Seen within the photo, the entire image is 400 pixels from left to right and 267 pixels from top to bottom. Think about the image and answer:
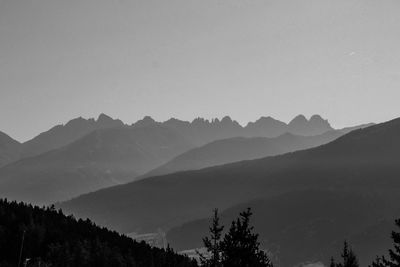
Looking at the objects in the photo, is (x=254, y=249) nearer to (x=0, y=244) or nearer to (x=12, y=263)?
(x=12, y=263)

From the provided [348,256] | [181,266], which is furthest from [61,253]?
[348,256]

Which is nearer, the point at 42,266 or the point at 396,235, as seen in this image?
the point at 396,235

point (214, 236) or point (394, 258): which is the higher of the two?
point (214, 236)

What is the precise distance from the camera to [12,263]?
598 ft

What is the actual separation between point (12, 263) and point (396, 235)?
5875 inches

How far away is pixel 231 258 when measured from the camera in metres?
50.0

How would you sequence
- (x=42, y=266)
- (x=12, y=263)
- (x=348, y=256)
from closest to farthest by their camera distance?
(x=348, y=256), (x=42, y=266), (x=12, y=263)

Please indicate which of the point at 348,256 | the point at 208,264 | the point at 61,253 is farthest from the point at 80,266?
the point at 208,264

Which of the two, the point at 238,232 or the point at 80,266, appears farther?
the point at 80,266

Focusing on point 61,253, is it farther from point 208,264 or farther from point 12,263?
point 208,264

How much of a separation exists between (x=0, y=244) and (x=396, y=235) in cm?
16824

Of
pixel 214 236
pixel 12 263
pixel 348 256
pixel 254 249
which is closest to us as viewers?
pixel 254 249

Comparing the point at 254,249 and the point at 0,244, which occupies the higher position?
the point at 0,244

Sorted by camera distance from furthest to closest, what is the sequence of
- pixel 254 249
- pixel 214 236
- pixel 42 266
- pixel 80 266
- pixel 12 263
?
pixel 80 266 → pixel 12 263 → pixel 42 266 → pixel 214 236 → pixel 254 249
